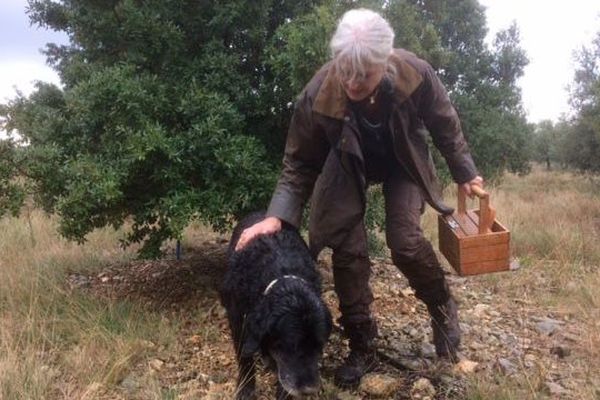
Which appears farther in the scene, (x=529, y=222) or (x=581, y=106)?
(x=581, y=106)

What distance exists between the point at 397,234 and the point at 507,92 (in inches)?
543

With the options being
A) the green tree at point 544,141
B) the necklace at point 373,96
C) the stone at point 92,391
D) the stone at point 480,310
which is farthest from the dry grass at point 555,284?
the green tree at point 544,141

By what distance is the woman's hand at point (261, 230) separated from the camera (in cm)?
372

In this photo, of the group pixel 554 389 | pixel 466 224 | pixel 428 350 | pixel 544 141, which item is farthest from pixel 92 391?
pixel 544 141

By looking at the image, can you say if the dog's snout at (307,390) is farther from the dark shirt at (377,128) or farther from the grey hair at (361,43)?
the grey hair at (361,43)

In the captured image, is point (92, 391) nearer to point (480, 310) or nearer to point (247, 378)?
point (247, 378)

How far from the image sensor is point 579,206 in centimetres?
1160

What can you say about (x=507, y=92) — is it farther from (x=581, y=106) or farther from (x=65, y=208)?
(x=65, y=208)


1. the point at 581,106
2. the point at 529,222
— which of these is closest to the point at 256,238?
the point at 529,222

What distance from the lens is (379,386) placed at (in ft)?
12.3

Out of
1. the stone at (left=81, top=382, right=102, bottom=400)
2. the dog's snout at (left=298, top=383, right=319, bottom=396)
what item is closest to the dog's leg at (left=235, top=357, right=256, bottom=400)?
the dog's snout at (left=298, top=383, right=319, bottom=396)

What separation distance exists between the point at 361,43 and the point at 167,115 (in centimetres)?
236

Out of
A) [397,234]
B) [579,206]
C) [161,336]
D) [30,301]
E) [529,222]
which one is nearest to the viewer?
[397,234]

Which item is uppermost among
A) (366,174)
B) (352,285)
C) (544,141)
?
(366,174)
